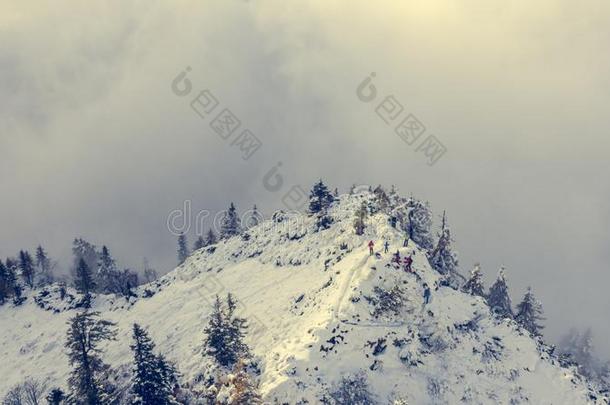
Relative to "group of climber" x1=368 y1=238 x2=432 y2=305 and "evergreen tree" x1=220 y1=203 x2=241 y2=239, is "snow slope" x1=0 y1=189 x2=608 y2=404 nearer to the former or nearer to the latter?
"group of climber" x1=368 y1=238 x2=432 y2=305

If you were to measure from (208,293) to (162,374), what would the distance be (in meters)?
21.0

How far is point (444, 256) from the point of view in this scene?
65438 millimetres

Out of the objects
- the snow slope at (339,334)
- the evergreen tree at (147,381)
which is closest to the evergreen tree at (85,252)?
the snow slope at (339,334)

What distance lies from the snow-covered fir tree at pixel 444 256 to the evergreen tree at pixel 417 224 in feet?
8.66

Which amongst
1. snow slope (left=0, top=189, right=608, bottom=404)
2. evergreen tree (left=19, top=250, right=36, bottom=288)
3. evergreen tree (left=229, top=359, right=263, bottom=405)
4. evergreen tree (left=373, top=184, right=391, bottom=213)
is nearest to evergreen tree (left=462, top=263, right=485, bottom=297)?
evergreen tree (left=373, top=184, right=391, bottom=213)

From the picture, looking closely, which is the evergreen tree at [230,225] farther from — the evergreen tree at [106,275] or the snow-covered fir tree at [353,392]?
the snow-covered fir tree at [353,392]

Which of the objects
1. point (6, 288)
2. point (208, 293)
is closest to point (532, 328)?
point (208, 293)

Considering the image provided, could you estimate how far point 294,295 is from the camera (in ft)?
166

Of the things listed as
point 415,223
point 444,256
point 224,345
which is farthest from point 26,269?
point 444,256

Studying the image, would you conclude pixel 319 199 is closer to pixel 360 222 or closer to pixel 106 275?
pixel 360 222

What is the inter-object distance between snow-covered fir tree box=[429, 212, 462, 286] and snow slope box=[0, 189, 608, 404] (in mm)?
10945

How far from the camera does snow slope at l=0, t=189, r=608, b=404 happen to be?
3850cm

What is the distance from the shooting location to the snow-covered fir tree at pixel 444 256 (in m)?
61.8

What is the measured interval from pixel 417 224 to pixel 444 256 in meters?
5.84
